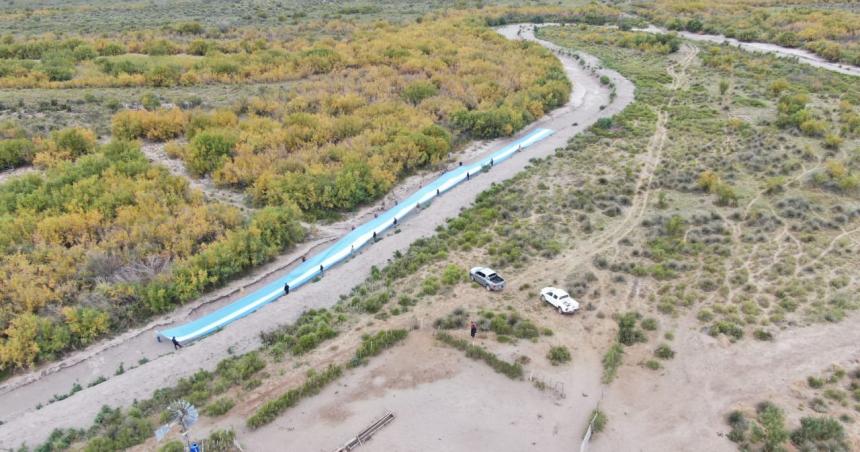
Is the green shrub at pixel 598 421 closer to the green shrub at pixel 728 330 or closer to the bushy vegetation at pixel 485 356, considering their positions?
the bushy vegetation at pixel 485 356

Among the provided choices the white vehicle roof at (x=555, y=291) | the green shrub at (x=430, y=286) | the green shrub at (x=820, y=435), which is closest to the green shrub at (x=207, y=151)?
the green shrub at (x=430, y=286)

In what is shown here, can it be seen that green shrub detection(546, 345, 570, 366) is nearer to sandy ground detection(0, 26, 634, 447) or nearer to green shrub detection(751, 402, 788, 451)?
green shrub detection(751, 402, 788, 451)

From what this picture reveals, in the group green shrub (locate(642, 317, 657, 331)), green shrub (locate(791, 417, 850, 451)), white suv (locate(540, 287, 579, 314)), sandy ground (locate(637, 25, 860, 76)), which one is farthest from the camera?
sandy ground (locate(637, 25, 860, 76))

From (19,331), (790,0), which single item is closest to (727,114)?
(19,331)

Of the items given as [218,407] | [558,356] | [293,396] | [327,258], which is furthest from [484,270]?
[218,407]

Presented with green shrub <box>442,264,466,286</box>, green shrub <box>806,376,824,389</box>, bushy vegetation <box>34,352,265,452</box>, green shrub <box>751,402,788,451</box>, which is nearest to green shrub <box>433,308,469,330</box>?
green shrub <box>442,264,466,286</box>

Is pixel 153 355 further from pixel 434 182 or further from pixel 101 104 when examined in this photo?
pixel 101 104
